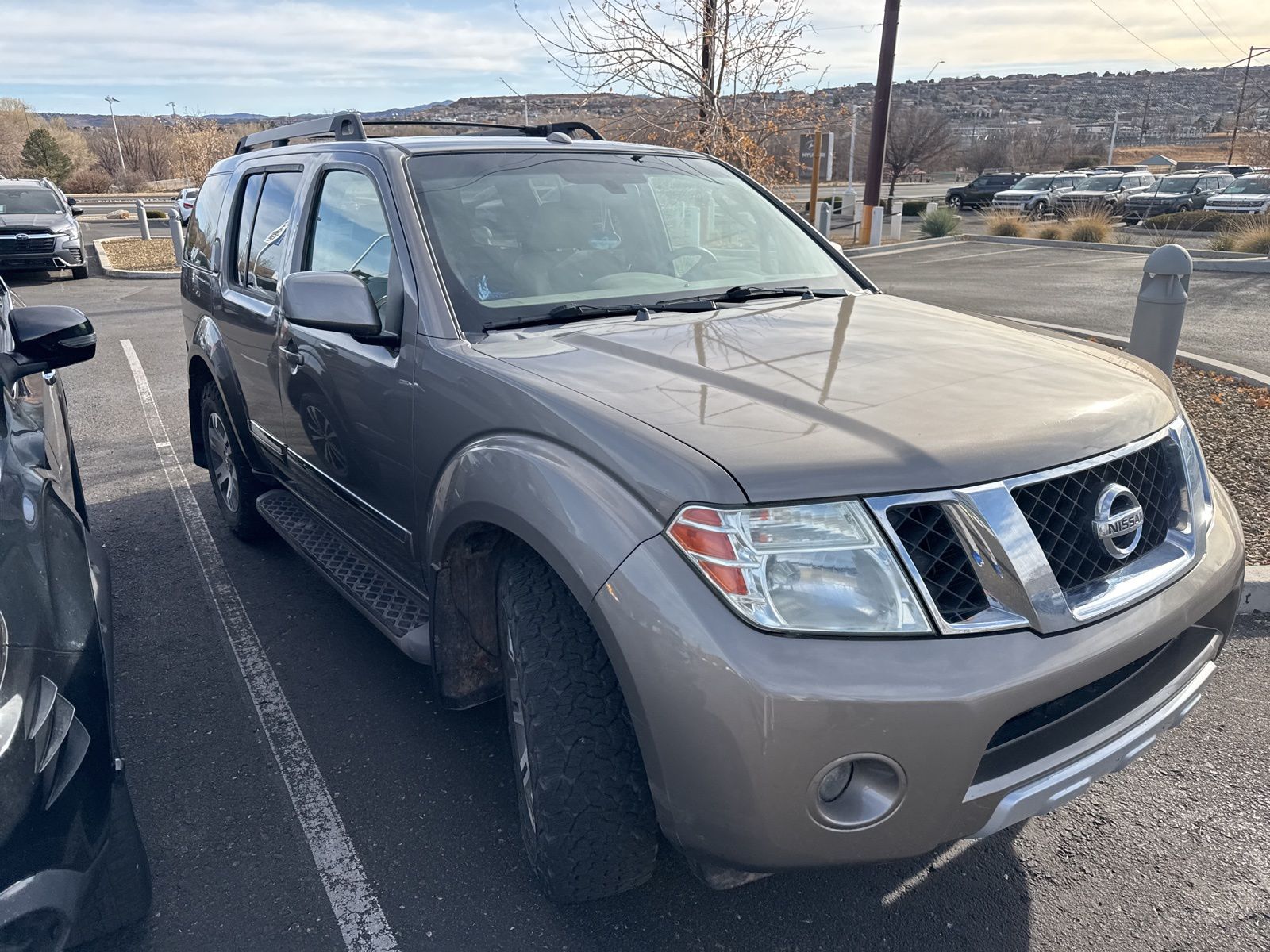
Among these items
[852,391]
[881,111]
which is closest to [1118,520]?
[852,391]

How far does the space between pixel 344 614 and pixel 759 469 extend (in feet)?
9.51

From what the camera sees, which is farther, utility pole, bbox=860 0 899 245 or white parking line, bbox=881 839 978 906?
utility pole, bbox=860 0 899 245

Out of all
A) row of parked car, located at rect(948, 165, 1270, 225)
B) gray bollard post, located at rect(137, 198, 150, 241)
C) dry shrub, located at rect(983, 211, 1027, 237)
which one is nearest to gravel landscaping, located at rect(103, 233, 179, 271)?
gray bollard post, located at rect(137, 198, 150, 241)

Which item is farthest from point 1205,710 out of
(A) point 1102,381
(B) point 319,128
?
(B) point 319,128

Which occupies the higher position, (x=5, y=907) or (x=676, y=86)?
(x=676, y=86)

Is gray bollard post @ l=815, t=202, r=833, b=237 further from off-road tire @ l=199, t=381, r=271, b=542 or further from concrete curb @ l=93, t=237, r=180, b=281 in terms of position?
off-road tire @ l=199, t=381, r=271, b=542

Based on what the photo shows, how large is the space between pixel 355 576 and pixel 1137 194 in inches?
1494

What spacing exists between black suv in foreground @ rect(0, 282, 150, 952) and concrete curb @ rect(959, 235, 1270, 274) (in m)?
17.1

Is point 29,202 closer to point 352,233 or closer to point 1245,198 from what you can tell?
point 352,233

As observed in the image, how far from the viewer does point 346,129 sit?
358cm

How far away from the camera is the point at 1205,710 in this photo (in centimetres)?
331

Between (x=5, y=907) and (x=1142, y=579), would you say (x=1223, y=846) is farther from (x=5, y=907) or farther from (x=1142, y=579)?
(x=5, y=907)

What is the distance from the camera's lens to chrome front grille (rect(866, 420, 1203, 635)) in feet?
5.97

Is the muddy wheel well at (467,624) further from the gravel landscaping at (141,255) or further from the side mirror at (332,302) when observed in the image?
the gravel landscaping at (141,255)
